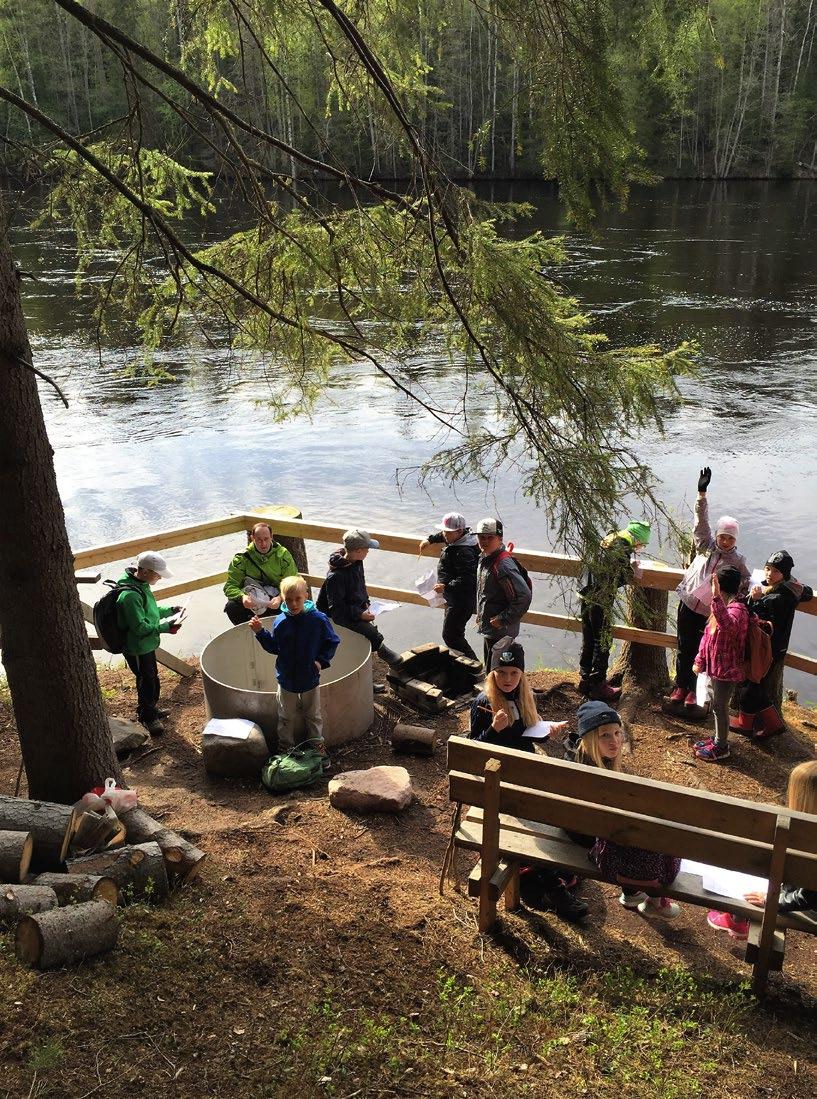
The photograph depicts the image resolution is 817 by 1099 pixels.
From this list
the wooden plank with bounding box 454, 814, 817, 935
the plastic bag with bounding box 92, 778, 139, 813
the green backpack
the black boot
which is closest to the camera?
the wooden plank with bounding box 454, 814, 817, 935

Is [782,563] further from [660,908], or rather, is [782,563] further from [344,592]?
[344,592]

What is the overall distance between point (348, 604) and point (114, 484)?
922 centimetres

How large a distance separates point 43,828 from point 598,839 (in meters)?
2.83

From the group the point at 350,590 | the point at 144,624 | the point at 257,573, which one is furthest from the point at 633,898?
the point at 257,573

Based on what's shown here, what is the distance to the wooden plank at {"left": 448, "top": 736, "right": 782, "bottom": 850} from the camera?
4.11 metres

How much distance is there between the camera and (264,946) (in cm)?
441

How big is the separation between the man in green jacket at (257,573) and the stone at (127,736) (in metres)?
1.37

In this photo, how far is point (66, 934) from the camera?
398 cm

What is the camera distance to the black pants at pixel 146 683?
747 centimetres

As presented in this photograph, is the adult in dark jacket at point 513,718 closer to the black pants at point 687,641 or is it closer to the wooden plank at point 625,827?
the wooden plank at point 625,827

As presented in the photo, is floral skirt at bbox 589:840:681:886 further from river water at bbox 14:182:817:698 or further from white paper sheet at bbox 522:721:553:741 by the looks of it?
river water at bbox 14:182:817:698

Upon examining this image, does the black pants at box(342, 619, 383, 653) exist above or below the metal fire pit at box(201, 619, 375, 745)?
above

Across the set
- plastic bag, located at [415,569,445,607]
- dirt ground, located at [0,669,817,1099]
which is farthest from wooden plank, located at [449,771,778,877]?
plastic bag, located at [415,569,445,607]

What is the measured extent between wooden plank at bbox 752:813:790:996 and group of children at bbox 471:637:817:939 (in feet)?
0.66
